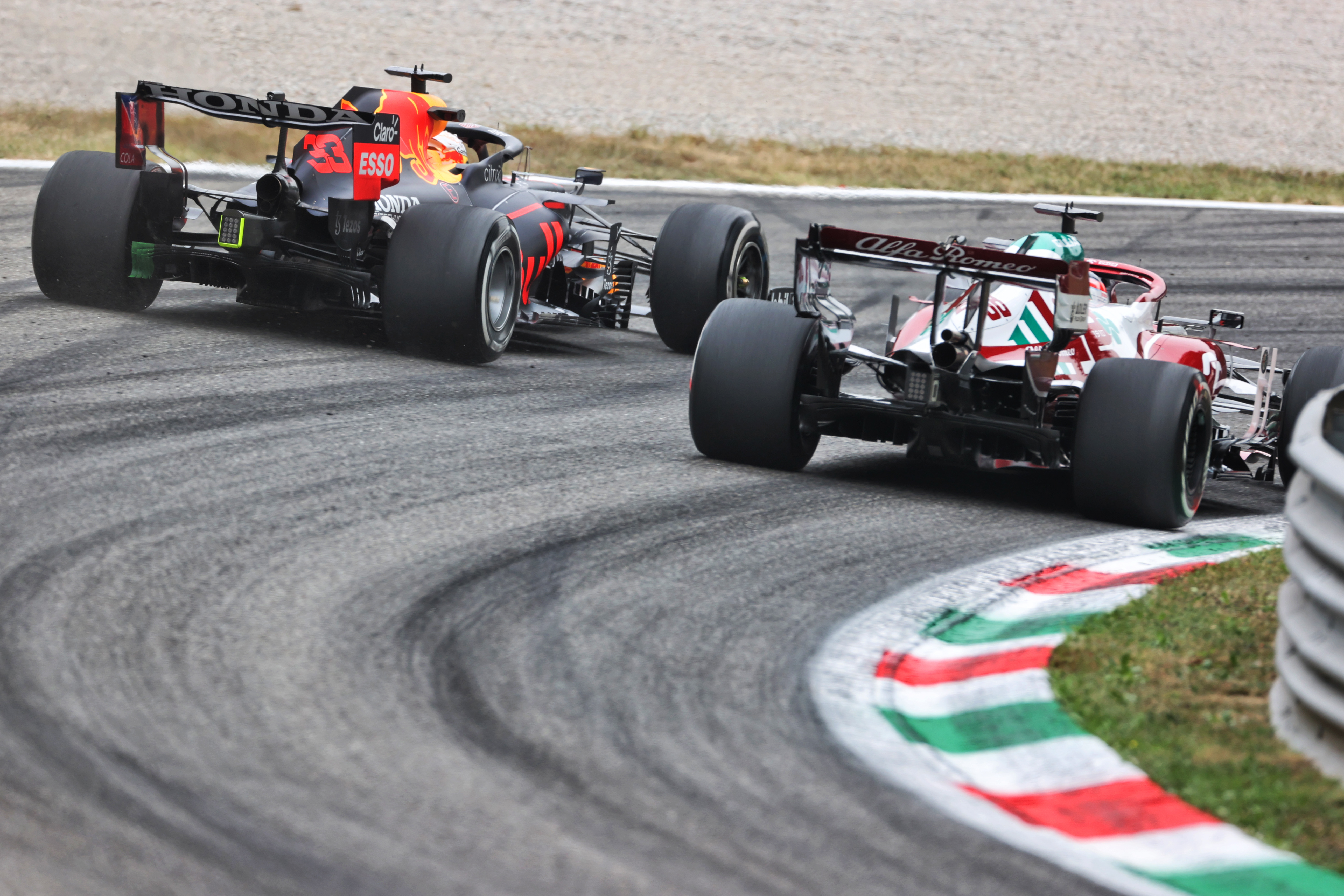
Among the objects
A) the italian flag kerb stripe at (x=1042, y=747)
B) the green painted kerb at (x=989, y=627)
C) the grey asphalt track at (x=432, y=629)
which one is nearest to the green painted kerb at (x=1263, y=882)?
the italian flag kerb stripe at (x=1042, y=747)

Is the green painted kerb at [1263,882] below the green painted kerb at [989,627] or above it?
above

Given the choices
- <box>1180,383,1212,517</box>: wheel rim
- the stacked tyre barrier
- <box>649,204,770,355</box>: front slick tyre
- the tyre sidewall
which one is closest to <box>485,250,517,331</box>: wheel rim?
the tyre sidewall

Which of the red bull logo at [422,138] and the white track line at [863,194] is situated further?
the white track line at [863,194]

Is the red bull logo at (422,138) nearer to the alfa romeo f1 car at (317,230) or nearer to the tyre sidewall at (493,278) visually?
the alfa romeo f1 car at (317,230)

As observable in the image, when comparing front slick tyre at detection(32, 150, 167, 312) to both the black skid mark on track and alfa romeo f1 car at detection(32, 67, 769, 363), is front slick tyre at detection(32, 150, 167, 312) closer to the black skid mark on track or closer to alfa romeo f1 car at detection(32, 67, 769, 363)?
alfa romeo f1 car at detection(32, 67, 769, 363)

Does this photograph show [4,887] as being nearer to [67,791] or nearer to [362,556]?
[67,791]

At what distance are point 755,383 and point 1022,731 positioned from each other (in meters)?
3.68

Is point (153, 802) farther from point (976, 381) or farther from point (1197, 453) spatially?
point (1197, 453)

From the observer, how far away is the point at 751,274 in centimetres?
1235

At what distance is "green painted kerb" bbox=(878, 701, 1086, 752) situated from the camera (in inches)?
162

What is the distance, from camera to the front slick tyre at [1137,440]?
705 cm

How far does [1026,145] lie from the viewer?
35.3 metres

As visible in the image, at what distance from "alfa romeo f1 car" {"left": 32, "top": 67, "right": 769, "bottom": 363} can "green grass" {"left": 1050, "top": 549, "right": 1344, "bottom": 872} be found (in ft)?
18.3

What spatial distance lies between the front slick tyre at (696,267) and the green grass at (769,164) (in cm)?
1071
